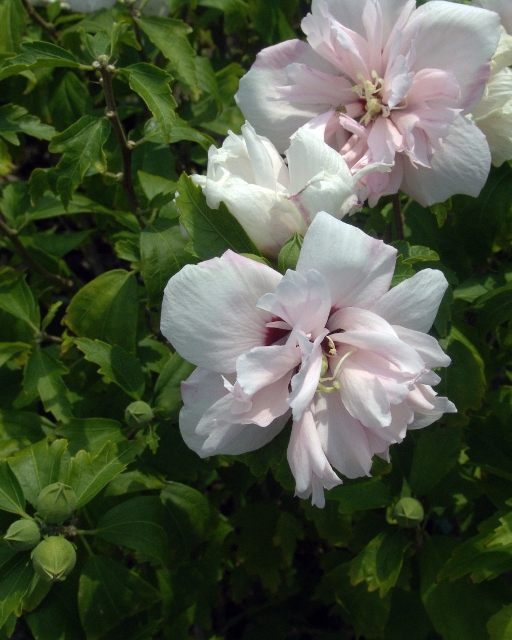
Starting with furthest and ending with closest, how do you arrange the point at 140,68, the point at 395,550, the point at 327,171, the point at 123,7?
1. the point at 123,7
2. the point at 395,550
3. the point at 140,68
4. the point at 327,171

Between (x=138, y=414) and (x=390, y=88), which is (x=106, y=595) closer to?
(x=138, y=414)

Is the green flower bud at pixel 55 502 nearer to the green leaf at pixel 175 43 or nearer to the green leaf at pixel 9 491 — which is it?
the green leaf at pixel 9 491

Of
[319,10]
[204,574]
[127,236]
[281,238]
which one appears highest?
[319,10]

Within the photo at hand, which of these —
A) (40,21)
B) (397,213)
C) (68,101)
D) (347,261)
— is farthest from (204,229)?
(40,21)

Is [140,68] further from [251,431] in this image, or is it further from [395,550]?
[395,550]

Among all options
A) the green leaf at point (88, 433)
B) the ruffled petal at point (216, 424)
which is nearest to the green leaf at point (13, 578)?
the green leaf at point (88, 433)

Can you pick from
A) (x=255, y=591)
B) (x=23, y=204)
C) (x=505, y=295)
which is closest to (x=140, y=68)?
(x=23, y=204)
